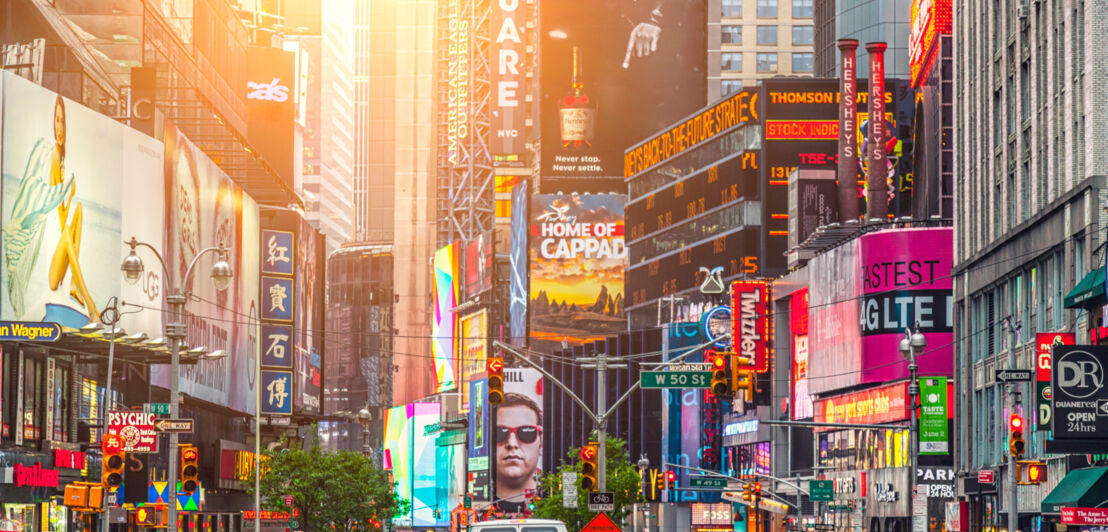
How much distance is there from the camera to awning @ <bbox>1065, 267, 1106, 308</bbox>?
52.8 meters

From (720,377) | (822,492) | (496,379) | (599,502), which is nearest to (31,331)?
(599,502)

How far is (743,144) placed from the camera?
455ft

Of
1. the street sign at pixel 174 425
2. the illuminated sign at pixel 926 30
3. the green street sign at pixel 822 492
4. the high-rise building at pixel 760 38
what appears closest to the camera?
the street sign at pixel 174 425

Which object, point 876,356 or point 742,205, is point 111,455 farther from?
point 742,205

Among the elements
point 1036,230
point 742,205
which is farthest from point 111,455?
point 742,205

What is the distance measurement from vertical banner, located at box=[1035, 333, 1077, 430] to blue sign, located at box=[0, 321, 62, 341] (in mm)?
32757

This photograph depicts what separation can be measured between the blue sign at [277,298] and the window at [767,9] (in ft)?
272

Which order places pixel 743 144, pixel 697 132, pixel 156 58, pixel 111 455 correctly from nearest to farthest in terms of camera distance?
pixel 111 455 → pixel 156 58 → pixel 743 144 → pixel 697 132

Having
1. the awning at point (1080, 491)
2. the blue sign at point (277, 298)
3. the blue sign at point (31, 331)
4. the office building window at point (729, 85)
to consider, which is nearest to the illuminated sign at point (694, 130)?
the office building window at point (729, 85)

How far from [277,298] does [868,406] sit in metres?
40.2

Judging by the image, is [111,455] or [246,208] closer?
[111,455]

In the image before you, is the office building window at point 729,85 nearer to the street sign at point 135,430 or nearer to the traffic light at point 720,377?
the traffic light at point 720,377

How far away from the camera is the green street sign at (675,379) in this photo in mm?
49875

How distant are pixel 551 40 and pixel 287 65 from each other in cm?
5984
